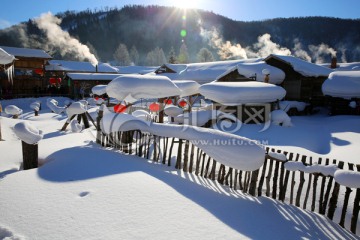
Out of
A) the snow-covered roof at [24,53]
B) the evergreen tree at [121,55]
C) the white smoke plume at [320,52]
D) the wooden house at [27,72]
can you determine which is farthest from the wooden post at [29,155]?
the white smoke plume at [320,52]

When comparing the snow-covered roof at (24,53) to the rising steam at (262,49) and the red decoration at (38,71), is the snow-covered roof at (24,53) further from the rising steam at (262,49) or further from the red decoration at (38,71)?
the rising steam at (262,49)

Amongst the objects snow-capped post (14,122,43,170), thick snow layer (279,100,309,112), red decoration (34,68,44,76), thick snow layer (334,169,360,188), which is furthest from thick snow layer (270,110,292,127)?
red decoration (34,68,44,76)

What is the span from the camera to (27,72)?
95.3 feet

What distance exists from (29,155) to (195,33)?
5525 inches

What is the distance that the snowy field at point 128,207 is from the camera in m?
3.27

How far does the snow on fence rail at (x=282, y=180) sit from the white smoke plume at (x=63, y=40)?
178ft

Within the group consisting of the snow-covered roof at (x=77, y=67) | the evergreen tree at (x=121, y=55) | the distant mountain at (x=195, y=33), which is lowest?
the snow-covered roof at (x=77, y=67)

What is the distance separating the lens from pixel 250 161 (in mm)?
4609

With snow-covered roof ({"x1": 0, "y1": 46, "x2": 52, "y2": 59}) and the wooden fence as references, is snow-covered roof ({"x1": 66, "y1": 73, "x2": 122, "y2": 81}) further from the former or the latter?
the wooden fence

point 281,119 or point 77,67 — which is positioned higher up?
point 77,67

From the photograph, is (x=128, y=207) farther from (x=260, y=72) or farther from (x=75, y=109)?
(x=260, y=72)

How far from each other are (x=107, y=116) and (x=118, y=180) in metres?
3.64

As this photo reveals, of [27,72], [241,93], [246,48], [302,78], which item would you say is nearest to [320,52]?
[246,48]

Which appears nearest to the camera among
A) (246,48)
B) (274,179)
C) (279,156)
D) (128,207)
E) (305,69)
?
(128,207)
